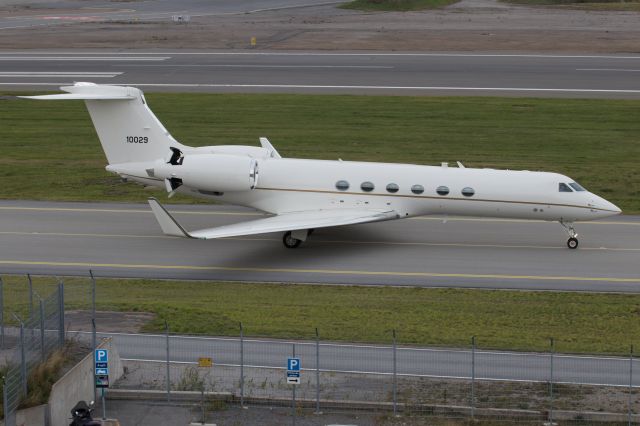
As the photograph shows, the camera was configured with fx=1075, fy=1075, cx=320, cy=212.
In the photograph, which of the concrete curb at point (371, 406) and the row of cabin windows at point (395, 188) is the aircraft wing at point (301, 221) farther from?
the concrete curb at point (371, 406)

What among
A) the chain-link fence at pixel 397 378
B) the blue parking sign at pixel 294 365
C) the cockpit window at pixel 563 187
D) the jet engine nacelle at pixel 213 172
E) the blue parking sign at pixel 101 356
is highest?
the jet engine nacelle at pixel 213 172

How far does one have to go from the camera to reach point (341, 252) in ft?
122

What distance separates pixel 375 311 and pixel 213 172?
9.18 m

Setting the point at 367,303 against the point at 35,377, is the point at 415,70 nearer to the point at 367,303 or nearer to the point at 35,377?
the point at 367,303

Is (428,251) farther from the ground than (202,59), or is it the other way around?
(202,59)

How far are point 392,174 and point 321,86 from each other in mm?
31004

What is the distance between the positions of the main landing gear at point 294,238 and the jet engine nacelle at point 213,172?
2.11m

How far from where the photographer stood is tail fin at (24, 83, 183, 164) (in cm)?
3869

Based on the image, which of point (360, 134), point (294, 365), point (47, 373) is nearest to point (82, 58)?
point (360, 134)

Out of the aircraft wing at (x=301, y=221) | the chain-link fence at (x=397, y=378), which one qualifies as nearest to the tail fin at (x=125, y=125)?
the aircraft wing at (x=301, y=221)

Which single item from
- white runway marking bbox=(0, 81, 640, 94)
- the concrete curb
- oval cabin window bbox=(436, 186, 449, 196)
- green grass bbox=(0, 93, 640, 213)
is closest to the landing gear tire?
oval cabin window bbox=(436, 186, 449, 196)

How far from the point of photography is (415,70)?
72.2 metres

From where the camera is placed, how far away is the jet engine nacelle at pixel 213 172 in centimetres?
3678

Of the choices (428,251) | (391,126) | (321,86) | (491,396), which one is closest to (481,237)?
(428,251)
